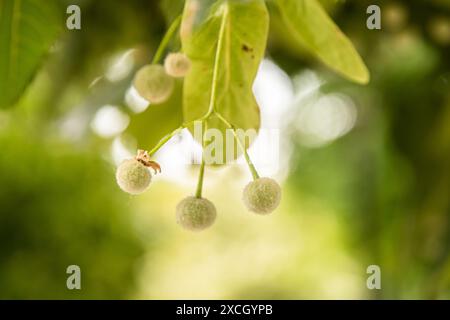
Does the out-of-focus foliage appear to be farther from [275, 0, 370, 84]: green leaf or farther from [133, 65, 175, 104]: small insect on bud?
[275, 0, 370, 84]: green leaf

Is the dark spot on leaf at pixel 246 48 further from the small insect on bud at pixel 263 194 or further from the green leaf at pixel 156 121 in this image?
the green leaf at pixel 156 121

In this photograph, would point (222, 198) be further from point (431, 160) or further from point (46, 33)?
point (46, 33)

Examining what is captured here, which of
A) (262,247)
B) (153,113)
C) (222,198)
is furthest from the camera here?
(262,247)

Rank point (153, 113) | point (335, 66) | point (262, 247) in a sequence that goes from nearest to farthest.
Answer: point (335, 66)
point (153, 113)
point (262, 247)

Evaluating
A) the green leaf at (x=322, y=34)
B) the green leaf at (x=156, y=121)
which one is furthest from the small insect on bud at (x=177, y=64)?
the green leaf at (x=156, y=121)

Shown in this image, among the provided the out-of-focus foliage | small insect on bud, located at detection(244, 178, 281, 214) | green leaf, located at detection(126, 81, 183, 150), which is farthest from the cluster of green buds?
the out-of-focus foliage

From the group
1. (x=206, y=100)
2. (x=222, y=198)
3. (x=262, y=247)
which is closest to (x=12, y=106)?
(x=206, y=100)
